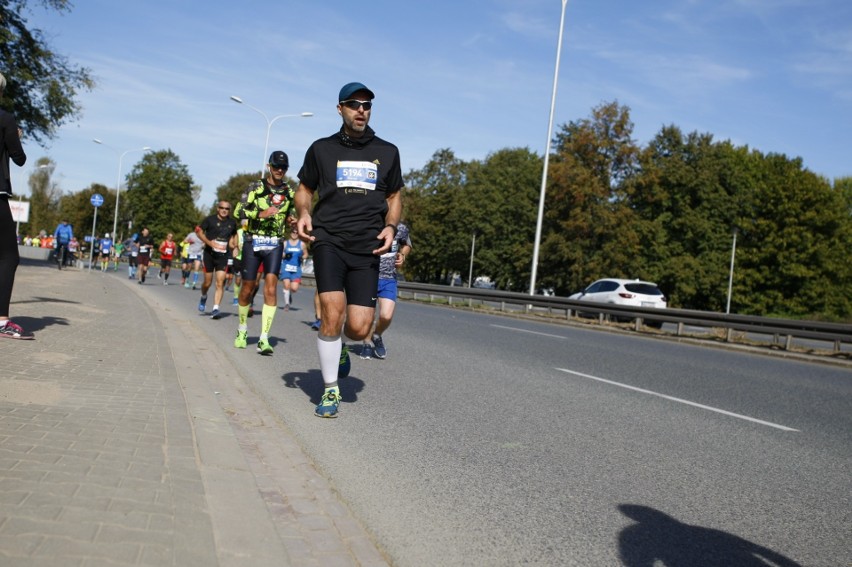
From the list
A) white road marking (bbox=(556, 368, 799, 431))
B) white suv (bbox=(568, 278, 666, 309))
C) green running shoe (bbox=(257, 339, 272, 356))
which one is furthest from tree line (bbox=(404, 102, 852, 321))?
green running shoe (bbox=(257, 339, 272, 356))

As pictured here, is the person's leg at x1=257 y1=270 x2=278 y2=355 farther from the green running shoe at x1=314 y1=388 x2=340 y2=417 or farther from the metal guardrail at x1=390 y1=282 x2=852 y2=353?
the metal guardrail at x1=390 y1=282 x2=852 y2=353

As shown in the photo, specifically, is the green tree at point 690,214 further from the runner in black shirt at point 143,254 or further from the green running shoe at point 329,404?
the green running shoe at point 329,404

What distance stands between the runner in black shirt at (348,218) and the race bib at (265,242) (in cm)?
365

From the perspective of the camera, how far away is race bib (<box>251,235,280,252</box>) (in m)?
9.38

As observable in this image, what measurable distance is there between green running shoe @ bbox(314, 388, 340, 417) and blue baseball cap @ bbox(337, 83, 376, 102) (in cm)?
209

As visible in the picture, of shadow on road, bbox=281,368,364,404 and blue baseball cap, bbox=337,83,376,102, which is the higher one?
blue baseball cap, bbox=337,83,376,102

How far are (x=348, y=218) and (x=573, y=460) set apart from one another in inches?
87.1

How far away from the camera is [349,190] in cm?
565

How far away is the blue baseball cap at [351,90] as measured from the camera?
556 cm

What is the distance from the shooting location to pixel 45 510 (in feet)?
9.97

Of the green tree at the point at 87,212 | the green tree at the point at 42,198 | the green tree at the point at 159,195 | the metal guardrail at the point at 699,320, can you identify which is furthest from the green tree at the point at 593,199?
the green tree at the point at 42,198

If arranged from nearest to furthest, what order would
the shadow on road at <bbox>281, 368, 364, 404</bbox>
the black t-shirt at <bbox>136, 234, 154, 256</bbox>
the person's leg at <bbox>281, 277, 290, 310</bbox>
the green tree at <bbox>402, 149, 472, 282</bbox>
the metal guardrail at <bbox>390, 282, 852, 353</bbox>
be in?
the shadow on road at <bbox>281, 368, 364, 404</bbox> < the metal guardrail at <bbox>390, 282, 852, 353</bbox> < the person's leg at <bbox>281, 277, 290, 310</bbox> < the black t-shirt at <bbox>136, 234, 154, 256</bbox> < the green tree at <bbox>402, 149, 472, 282</bbox>

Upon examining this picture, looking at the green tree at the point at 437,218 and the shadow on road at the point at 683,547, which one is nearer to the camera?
the shadow on road at the point at 683,547

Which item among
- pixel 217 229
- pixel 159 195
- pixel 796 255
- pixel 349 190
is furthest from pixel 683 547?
pixel 159 195
